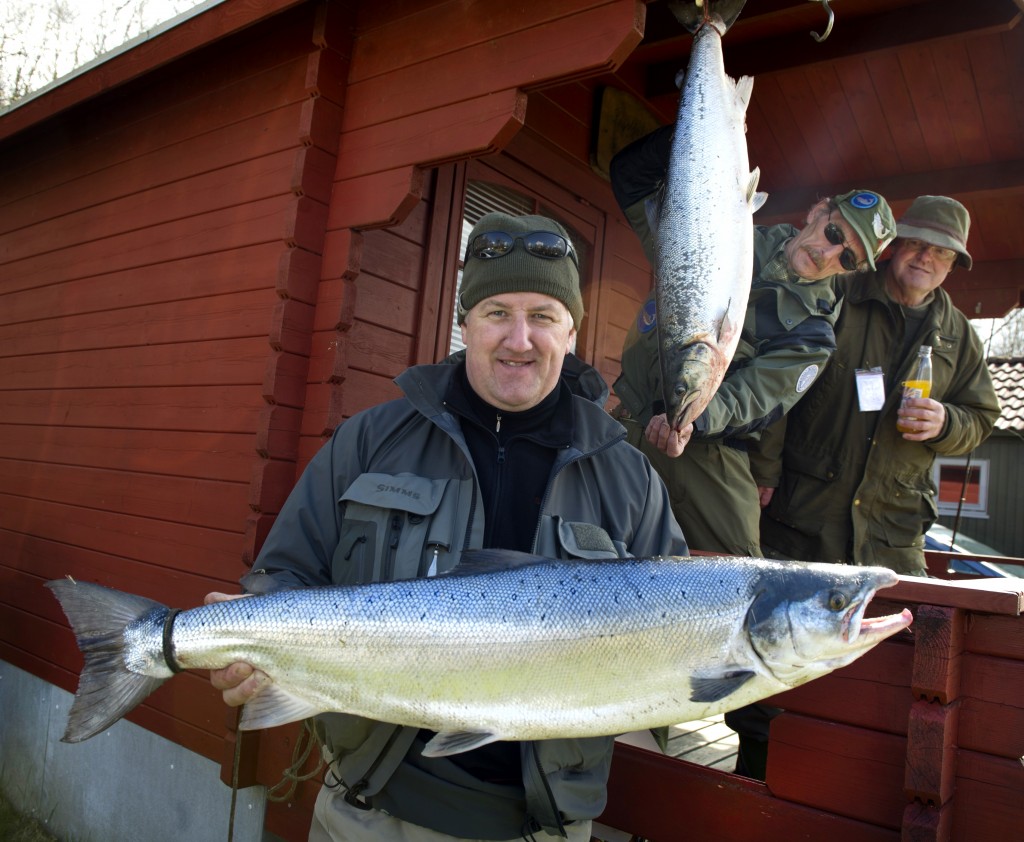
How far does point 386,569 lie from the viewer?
2.42 meters

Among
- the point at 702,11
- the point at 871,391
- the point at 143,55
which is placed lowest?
the point at 871,391

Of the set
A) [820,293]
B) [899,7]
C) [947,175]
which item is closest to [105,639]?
[820,293]

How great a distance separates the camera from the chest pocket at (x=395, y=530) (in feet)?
7.86

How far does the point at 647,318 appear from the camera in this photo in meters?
3.32

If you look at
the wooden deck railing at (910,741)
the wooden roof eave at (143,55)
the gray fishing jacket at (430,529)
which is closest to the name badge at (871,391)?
the wooden deck railing at (910,741)

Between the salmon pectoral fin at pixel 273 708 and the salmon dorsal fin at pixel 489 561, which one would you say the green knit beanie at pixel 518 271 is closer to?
the salmon dorsal fin at pixel 489 561

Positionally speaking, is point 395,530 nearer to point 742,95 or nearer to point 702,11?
point 742,95

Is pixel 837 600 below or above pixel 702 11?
below

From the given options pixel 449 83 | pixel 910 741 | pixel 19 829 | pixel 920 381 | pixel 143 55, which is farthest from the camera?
pixel 19 829

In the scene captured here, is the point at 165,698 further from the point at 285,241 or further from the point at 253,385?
the point at 285,241

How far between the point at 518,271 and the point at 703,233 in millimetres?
586

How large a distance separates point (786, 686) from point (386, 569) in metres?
1.18

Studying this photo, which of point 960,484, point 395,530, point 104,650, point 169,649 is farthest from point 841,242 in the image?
point 960,484

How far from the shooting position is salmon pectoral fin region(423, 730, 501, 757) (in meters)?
2.02
